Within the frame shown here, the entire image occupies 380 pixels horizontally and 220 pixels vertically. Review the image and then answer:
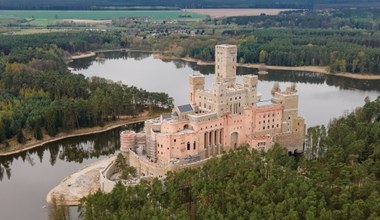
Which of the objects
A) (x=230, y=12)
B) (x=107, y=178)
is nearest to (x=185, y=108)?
(x=107, y=178)

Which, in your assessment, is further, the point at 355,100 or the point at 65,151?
the point at 355,100

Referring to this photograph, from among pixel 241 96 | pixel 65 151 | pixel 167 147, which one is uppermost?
pixel 241 96

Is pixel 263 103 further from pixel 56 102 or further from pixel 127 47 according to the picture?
pixel 127 47

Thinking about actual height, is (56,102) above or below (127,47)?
above

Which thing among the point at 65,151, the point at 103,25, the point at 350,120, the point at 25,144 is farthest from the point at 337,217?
the point at 103,25

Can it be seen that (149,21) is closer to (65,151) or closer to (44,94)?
(44,94)

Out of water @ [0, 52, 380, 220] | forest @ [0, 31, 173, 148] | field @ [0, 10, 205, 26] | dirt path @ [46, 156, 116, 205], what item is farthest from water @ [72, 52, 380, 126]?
field @ [0, 10, 205, 26]

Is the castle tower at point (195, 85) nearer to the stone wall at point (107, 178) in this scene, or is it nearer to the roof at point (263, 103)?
the roof at point (263, 103)
